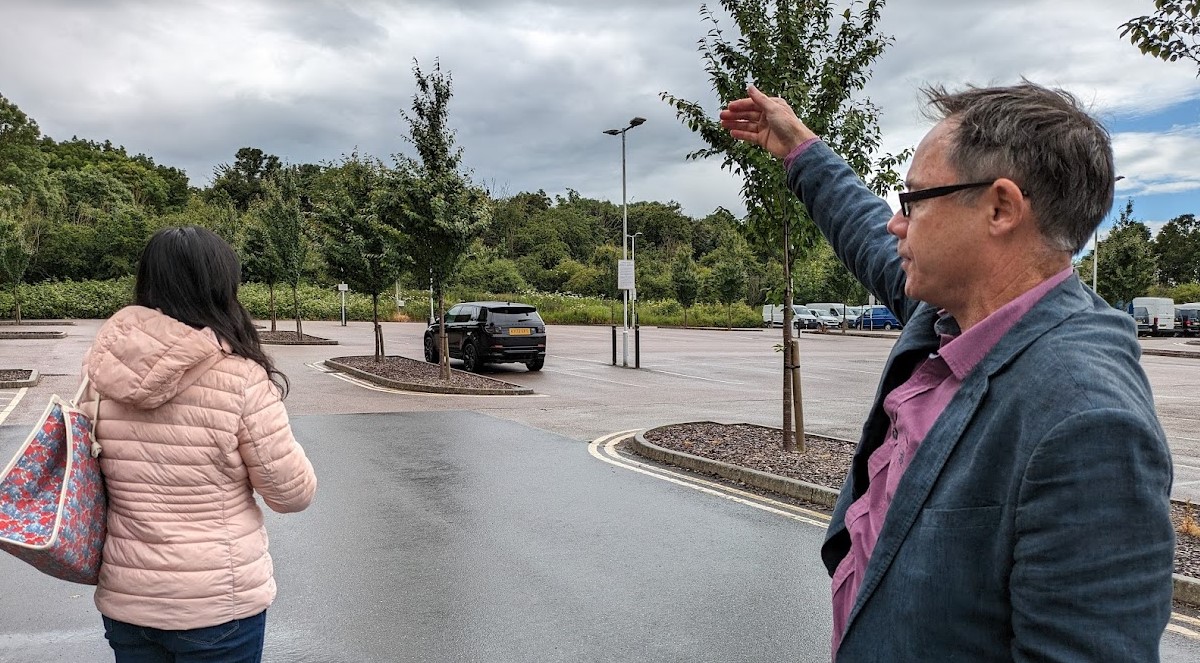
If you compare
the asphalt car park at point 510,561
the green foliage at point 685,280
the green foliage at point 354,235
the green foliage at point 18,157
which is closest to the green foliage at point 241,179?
the green foliage at point 18,157

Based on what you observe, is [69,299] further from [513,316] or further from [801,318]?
[801,318]

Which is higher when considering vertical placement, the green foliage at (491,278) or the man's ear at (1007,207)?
the green foliage at (491,278)

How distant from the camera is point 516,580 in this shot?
194 inches

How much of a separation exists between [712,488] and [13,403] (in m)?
12.1

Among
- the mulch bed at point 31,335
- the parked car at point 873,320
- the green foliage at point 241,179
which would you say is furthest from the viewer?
the green foliage at point 241,179

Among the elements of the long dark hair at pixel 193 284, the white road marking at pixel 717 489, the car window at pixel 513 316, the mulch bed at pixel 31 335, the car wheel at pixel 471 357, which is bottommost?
the white road marking at pixel 717 489

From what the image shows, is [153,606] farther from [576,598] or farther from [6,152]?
[6,152]

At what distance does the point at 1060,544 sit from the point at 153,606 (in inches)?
84.9

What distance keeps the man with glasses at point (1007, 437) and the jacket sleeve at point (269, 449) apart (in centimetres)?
152

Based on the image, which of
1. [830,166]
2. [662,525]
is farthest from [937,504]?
[662,525]

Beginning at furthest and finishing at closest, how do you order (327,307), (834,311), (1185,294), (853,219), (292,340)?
(327,307)
(1185,294)
(834,311)
(292,340)
(853,219)

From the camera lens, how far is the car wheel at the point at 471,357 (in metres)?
20.0

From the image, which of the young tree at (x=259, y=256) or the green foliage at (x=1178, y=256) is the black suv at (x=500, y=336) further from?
the green foliage at (x=1178, y=256)

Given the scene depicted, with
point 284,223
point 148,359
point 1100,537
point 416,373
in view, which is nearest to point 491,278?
point 284,223
